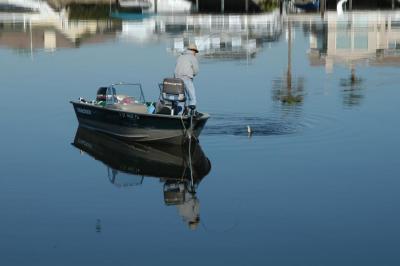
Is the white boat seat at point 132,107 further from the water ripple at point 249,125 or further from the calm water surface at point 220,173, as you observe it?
the water ripple at point 249,125

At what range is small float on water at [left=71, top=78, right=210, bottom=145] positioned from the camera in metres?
20.0

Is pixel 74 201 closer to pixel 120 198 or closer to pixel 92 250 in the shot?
pixel 120 198

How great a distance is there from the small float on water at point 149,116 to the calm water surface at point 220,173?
326 millimetres

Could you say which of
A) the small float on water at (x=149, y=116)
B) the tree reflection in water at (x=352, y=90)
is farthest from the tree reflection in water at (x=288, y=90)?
the small float on water at (x=149, y=116)

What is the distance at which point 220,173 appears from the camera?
1798 cm

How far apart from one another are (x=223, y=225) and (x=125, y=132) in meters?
6.94

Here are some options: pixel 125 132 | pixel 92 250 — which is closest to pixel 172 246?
pixel 92 250

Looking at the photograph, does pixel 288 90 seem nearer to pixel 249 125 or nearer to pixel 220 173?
pixel 249 125

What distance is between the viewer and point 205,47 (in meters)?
43.2

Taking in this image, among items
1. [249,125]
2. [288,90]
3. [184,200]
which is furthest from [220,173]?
[288,90]

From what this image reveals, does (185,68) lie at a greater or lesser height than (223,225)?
greater

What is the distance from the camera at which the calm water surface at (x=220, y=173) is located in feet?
44.0

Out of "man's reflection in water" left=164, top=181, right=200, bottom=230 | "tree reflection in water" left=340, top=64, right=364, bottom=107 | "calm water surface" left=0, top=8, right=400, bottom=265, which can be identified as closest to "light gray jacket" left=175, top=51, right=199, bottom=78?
"calm water surface" left=0, top=8, right=400, bottom=265

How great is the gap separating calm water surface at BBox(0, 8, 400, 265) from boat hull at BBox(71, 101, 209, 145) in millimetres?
294
